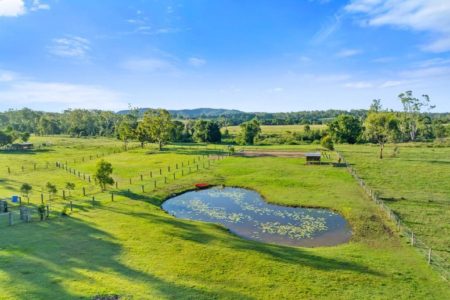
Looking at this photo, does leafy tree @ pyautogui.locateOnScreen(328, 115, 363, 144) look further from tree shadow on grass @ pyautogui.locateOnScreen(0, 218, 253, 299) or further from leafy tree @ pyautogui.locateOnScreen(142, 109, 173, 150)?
tree shadow on grass @ pyautogui.locateOnScreen(0, 218, 253, 299)

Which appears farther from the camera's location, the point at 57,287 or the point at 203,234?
the point at 203,234

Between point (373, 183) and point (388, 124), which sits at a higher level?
point (388, 124)

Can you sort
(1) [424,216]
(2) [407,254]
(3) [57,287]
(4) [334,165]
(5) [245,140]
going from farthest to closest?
1. (5) [245,140]
2. (4) [334,165]
3. (1) [424,216]
4. (2) [407,254]
5. (3) [57,287]

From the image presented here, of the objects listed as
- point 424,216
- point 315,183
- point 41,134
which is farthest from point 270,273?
point 41,134

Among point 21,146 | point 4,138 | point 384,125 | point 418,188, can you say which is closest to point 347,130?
point 384,125

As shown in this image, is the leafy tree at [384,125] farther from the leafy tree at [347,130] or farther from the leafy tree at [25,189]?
the leafy tree at [25,189]

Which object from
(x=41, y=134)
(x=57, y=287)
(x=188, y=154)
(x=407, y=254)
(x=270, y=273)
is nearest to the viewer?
(x=57, y=287)

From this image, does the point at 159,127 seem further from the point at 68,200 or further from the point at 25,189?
the point at 68,200

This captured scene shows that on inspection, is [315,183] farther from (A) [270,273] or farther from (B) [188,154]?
(B) [188,154]
